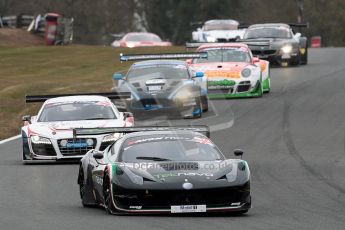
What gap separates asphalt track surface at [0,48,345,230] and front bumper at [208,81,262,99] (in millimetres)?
336

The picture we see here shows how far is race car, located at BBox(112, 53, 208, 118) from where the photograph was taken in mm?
26250

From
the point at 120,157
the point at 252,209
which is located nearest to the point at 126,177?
the point at 120,157

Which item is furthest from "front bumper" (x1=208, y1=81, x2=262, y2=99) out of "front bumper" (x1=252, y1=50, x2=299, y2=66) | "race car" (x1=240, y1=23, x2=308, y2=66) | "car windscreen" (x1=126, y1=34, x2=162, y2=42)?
"car windscreen" (x1=126, y1=34, x2=162, y2=42)

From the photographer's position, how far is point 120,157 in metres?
13.5

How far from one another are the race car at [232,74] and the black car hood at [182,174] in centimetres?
1655

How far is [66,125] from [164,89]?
7149 mm

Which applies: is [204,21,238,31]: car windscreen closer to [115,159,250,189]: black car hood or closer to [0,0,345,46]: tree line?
[0,0,345,46]: tree line

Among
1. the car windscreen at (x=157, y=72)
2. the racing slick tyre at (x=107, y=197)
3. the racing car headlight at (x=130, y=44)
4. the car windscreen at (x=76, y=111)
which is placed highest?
the racing slick tyre at (x=107, y=197)

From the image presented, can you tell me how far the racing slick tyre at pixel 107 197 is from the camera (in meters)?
12.8

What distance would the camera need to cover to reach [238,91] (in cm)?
3052

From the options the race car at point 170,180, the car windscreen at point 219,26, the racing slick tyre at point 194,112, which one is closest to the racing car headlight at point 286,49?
the car windscreen at point 219,26

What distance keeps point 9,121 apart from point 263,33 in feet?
49.9

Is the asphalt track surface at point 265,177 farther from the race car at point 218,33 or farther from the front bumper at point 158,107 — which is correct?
the race car at point 218,33

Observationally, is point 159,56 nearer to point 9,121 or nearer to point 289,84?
point 9,121
